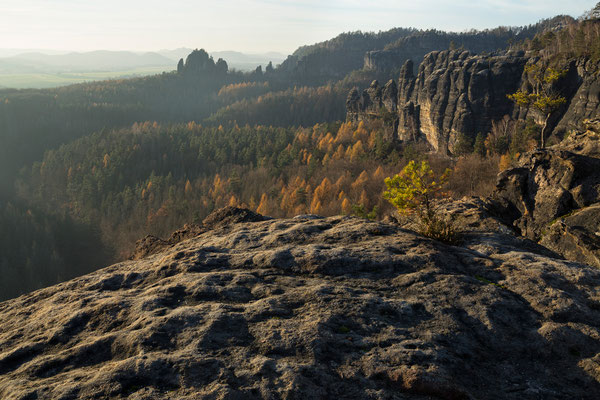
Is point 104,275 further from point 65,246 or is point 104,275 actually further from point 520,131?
point 65,246

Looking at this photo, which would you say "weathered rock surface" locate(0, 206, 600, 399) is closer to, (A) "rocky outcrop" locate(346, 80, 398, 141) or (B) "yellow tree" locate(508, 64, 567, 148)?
(B) "yellow tree" locate(508, 64, 567, 148)

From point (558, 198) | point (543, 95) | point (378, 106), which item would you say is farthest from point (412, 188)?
point (378, 106)

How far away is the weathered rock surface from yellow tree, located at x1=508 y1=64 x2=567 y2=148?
3843 cm

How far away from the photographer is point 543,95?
4641cm

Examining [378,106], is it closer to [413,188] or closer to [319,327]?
[413,188]

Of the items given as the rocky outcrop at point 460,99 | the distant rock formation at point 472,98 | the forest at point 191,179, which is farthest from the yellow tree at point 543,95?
the rocky outcrop at point 460,99

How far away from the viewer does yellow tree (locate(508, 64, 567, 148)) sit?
39344mm

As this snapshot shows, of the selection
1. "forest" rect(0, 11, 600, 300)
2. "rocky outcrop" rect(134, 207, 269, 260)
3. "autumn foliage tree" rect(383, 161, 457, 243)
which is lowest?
"forest" rect(0, 11, 600, 300)

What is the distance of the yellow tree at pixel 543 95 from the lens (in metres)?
39.3

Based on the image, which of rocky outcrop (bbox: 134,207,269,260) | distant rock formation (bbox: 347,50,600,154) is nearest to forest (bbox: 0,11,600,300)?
distant rock formation (bbox: 347,50,600,154)

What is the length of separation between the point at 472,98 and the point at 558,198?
79.3m

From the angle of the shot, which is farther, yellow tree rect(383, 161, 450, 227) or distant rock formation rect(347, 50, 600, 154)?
distant rock formation rect(347, 50, 600, 154)

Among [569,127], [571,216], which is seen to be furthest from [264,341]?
[569,127]

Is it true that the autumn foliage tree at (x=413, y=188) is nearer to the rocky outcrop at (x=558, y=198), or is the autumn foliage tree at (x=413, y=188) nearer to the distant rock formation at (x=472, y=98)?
the rocky outcrop at (x=558, y=198)
